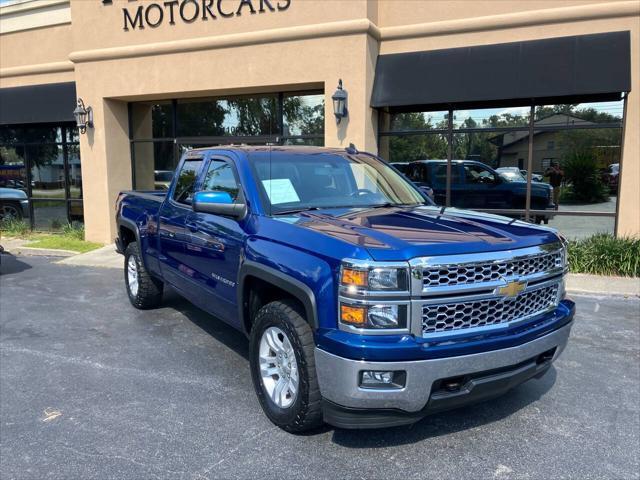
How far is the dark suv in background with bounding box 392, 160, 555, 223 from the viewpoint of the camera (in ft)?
33.1

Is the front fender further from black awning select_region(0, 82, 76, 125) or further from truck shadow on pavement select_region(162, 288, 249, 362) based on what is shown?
black awning select_region(0, 82, 76, 125)

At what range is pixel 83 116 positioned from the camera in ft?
40.1

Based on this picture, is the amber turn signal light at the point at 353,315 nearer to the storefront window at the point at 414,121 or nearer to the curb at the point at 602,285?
the curb at the point at 602,285

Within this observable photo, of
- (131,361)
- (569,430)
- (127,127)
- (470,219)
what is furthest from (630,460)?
(127,127)

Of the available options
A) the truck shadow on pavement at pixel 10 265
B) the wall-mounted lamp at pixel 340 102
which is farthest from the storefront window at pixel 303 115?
the truck shadow on pavement at pixel 10 265

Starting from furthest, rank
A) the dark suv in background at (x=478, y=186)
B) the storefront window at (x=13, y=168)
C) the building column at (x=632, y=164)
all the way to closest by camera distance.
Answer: the storefront window at (x=13, y=168), the dark suv in background at (x=478, y=186), the building column at (x=632, y=164)

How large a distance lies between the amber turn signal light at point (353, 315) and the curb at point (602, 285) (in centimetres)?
580

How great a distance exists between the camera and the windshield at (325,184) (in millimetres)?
4175

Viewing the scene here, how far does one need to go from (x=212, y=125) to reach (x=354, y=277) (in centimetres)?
1006

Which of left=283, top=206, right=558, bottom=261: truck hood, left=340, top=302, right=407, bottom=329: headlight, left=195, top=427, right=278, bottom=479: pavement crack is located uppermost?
left=283, top=206, right=558, bottom=261: truck hood

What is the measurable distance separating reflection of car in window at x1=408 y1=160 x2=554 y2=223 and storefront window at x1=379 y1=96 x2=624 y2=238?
0.7 inches

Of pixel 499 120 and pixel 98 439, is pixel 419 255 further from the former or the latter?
pixel 499 120

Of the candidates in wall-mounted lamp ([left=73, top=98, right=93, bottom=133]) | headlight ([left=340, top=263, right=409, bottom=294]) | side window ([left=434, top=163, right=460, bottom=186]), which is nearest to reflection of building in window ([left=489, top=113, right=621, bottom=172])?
side window ([left=434, top=163, right=460, bottom=186])

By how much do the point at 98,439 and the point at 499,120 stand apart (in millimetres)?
8894
